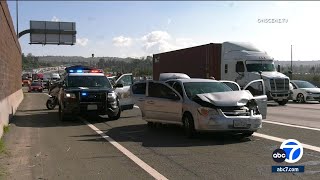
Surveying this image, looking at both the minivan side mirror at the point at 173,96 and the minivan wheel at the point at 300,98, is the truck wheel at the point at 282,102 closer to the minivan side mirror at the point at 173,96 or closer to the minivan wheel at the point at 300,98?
the minivan wheel at the point at 300,98

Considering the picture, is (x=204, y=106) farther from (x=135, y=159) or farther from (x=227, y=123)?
(x=135, y=159)

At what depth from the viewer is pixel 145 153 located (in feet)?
30.5

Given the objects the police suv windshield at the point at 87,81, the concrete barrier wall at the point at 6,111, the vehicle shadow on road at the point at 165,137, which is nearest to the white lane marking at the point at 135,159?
the vehicle shadow on road at the point at 165,137

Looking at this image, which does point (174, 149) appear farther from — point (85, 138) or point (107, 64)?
point (107, 64)

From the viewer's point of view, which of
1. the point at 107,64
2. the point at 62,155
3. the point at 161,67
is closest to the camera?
the point at 62,155

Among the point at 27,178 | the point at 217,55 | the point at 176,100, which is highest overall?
the point at 217,55

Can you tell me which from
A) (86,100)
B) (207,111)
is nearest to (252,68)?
(86,100)

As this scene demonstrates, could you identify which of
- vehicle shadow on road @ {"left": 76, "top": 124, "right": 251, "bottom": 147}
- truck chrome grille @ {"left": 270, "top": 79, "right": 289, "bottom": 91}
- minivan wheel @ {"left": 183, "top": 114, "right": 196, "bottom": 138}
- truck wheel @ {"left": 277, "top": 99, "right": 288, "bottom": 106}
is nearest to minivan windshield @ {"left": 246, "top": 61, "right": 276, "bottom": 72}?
truck chrome grille @ {"left": 270, "top": 79, "right": 289, "bottom": 91}

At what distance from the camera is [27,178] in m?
7.27

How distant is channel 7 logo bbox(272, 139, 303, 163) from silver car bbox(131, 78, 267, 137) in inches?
61.5

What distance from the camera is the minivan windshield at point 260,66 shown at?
2534 centimetres

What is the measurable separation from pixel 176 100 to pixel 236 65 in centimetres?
1430

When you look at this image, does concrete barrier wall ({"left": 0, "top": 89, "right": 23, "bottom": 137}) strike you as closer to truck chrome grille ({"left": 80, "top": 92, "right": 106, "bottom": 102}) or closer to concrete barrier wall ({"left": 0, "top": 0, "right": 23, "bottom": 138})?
concrete barrier wall ({"left": 0, "top": 0, "right": 23, "bottom": 138})

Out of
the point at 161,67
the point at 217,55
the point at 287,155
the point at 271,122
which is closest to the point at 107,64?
the point at 161,67
